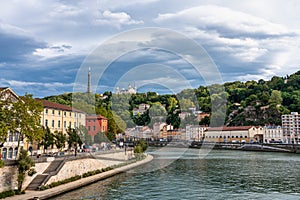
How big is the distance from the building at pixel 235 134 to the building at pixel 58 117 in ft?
238

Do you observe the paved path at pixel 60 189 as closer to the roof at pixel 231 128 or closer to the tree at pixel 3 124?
the tree at pixel 3 124

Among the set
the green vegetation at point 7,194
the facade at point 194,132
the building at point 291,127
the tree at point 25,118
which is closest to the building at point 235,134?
the facade at point 194,132

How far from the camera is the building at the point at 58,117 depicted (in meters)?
47.3

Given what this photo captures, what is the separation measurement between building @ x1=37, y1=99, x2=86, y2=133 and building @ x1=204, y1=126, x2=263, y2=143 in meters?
72.4

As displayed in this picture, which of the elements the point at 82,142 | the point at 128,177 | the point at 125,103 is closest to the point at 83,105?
the point at 125,103

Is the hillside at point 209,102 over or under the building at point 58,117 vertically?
over

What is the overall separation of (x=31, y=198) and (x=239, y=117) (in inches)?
5275

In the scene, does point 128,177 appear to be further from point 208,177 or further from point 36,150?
point 36,150

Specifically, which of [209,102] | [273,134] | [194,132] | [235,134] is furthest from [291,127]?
[209,102]

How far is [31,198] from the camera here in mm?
23438

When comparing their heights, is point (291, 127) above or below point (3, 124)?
above

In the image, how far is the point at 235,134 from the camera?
119500 mm

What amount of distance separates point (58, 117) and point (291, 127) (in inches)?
3709

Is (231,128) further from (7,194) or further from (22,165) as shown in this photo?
(7,194)
